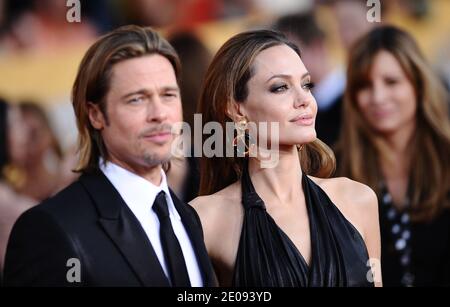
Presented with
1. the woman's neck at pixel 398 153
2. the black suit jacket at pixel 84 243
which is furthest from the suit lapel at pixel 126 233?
the woman's neck at pixel 398 153

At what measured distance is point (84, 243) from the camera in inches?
63.9

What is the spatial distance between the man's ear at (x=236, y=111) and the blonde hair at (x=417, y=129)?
758mm

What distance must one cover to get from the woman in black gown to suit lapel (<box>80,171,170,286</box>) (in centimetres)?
18

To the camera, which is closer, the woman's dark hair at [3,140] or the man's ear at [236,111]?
the man's ear at [236,111]

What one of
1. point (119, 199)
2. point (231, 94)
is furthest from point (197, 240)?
point (231, 94)

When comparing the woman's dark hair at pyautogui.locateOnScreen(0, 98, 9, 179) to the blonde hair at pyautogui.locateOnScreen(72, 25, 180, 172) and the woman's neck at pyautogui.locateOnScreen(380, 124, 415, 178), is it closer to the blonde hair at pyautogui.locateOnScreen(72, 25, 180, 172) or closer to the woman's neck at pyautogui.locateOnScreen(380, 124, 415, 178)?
Answer: the woman's neck at pyautogui.locateOnScreen(380, 124, 415, 178)

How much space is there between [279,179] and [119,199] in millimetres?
346

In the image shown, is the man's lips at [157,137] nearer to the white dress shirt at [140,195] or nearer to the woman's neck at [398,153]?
the white dress shirt at [140,195]

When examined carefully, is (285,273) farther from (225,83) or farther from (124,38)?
(124,38)

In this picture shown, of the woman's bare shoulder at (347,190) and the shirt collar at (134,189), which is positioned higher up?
the shirt collar at (134,189)

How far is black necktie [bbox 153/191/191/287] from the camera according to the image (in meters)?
1.70

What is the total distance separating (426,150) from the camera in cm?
278

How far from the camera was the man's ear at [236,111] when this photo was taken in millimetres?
1818

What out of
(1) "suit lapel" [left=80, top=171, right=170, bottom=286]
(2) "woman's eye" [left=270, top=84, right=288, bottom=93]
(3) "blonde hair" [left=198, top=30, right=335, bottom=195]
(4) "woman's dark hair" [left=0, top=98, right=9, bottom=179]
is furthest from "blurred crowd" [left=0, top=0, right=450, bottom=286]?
(1) "suit lapel" [left=80, top=171, right=170, bottom=286]
